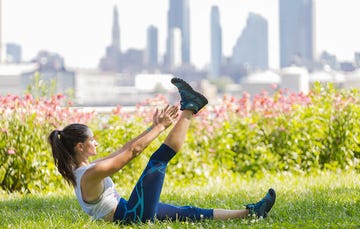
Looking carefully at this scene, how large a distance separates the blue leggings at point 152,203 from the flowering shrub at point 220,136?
115 inches

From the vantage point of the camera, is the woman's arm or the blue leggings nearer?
the woman's arm

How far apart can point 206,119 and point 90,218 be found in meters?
4.09

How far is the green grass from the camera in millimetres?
4371

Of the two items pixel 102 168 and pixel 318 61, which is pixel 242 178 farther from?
pixel 318 61

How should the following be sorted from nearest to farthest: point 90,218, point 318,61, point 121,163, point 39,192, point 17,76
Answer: point 121,163 → point 90,218 → point 39,192 → point 17,76 → point 318,61

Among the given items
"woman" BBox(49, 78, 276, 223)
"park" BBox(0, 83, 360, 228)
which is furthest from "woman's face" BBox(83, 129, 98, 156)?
"park" BBox(0, 83, 360, 228)

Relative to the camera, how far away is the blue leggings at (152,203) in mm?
4238

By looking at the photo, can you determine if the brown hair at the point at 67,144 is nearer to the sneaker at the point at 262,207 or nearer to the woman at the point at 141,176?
the woman at the point at 141,176

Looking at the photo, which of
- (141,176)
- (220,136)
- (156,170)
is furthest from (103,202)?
(220,136)

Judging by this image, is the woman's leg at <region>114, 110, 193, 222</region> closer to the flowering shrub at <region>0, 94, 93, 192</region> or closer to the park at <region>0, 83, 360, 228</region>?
the park at <region>0, 83, 360, 228</region>

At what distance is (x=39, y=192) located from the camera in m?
7.09

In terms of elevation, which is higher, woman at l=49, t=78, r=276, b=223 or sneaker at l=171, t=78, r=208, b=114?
sneaker at l=171, t=78, r=208, b=114

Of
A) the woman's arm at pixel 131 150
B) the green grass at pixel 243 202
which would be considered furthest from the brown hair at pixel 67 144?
the green grass at pixel 243 202

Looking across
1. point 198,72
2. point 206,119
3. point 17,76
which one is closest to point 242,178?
point 206,119
